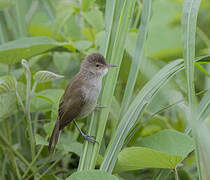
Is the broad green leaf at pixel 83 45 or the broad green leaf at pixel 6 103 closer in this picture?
the broad green leaf at pixel 6 103

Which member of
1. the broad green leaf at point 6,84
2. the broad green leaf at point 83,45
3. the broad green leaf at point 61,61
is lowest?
the broad green leaf at point 61,61

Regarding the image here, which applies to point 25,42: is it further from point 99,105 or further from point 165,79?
point 165,79

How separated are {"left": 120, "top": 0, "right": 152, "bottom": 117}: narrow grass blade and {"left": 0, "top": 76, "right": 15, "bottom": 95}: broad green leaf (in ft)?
1.65

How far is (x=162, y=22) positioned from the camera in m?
3.47

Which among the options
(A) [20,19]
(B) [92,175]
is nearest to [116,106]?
(B) [92,175]

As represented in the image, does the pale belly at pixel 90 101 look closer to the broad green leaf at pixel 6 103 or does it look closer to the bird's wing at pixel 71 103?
the bird's wing at pixel 71 103

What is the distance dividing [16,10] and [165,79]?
58.4 inches

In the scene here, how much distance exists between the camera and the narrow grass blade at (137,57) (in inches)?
66.2

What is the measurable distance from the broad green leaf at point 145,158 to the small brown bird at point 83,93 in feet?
1.62

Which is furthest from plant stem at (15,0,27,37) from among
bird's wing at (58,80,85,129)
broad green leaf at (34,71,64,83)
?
broad green leaf at (34,71,64,83)

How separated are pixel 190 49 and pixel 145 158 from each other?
48 centimetres

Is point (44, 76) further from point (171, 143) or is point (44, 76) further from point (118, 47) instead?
point (171, 143)

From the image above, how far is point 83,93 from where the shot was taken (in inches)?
82.4

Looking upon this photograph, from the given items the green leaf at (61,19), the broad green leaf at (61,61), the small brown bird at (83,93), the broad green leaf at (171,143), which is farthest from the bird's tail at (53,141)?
the green leaf at (61,19)
